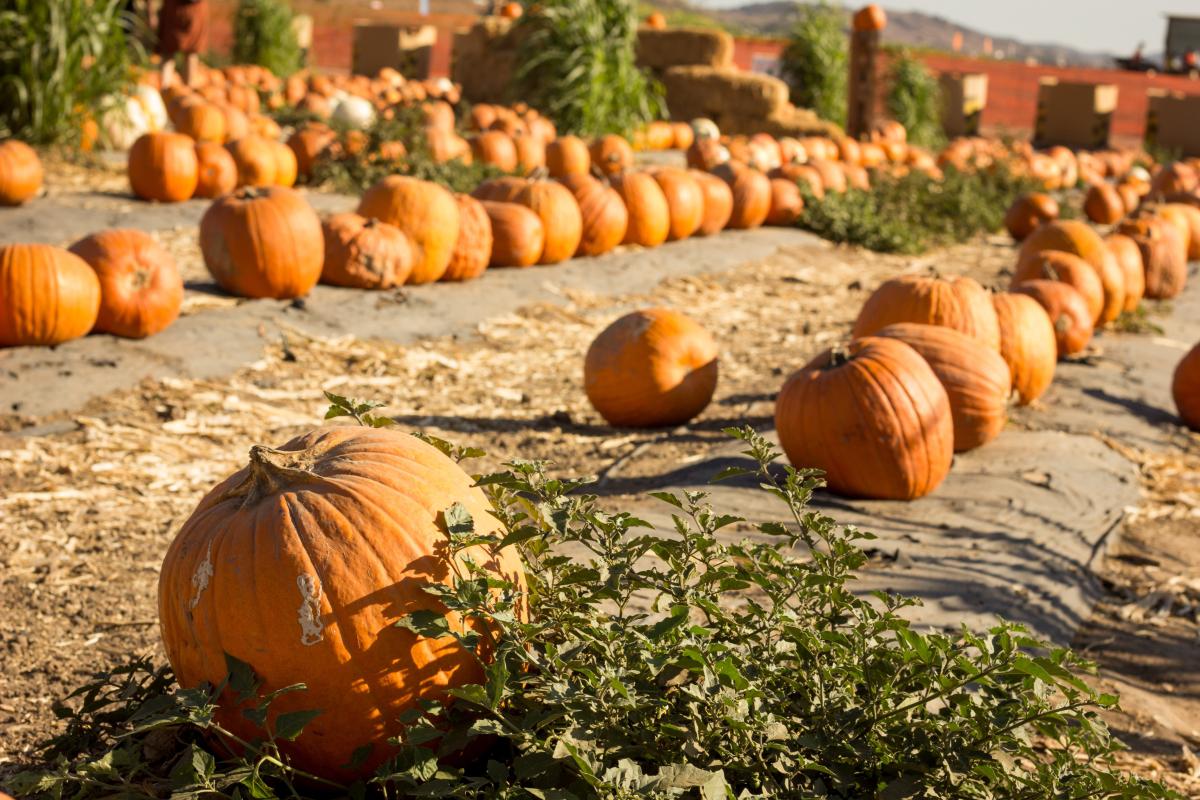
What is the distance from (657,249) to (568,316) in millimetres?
2412

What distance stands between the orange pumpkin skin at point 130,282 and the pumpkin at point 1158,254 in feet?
25.2

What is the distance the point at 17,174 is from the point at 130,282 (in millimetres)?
3313

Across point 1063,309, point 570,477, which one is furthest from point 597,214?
point 570,477

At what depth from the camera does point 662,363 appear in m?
6.12

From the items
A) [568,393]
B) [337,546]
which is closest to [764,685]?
[337,546]

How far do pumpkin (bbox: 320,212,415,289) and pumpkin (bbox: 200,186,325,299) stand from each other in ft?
1.10

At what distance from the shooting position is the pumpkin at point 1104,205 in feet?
49.4

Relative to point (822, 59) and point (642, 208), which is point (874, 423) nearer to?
point (642, 208)

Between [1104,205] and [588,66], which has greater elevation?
[588,66]

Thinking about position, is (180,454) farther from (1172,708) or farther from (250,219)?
(1172,708)

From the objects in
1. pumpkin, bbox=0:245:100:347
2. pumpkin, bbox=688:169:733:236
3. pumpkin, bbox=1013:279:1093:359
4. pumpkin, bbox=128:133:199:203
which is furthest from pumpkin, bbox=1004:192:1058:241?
pumpkin, bbox=0:245:100:347

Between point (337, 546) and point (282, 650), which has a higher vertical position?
point (337, 546)

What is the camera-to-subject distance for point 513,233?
9102 millimetres

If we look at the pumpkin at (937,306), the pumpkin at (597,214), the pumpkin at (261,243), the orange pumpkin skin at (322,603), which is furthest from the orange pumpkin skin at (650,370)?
the pumpkin at (597,214)
